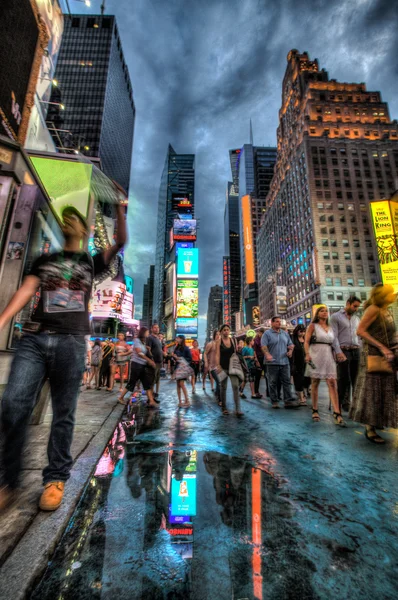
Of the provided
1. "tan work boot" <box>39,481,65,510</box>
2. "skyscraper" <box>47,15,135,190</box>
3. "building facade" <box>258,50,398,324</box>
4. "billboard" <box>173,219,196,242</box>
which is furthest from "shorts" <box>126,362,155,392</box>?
"skyscraper" <box>47,15,135,190</box>

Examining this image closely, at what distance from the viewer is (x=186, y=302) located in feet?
158

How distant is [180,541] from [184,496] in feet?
1.93

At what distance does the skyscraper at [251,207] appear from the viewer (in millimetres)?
101000

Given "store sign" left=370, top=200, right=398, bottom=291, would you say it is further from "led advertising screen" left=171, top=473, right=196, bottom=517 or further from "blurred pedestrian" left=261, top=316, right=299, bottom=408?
"led advertising screen" left=171, top=473, right=196, bottom=517

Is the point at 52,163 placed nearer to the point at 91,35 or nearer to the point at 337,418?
the point at 337,418

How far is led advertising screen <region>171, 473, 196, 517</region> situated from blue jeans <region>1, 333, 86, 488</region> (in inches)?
31.4

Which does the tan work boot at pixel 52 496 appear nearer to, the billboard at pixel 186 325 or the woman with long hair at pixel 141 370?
the woman with long hair at pixel 141 370

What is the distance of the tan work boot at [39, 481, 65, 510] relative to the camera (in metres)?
1.74

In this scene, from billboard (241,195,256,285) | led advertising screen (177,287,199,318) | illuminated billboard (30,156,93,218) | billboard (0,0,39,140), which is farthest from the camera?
billboard (241,195,256,285)

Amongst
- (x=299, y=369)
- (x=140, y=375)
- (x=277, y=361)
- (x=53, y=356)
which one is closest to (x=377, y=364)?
(x=277, y=361)

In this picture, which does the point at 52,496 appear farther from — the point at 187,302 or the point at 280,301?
the point at 280,301

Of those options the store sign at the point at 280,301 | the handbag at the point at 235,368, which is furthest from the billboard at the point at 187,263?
the handbag at the point at 235,368

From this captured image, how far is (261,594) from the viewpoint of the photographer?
1127 mm

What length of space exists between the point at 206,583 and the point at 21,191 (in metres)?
4.77
